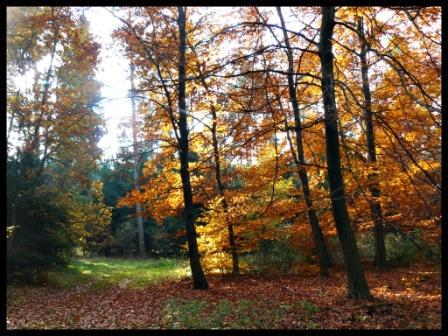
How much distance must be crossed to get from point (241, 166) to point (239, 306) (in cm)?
721

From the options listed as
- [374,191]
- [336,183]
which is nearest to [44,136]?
[336,183]

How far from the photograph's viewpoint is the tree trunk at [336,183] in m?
8.38

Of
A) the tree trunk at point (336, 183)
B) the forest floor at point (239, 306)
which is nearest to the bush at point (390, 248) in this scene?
the forest floor at point (239, 306)

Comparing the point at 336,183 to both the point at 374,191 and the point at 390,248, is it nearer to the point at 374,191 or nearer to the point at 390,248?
the point at 374,191

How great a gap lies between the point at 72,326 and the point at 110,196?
85.3ft

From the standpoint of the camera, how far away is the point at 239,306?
8961mm

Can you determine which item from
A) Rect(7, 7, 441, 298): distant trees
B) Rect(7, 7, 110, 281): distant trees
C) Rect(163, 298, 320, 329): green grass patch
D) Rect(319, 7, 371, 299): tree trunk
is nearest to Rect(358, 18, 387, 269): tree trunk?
Rect(7, 7, 441, 298): distant trees

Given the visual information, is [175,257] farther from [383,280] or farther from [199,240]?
[383,280]

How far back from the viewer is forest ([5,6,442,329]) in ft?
27.3

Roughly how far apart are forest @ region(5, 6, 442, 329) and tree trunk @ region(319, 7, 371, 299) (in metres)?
0.03

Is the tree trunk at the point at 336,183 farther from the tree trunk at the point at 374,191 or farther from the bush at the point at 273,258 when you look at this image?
the bush at the point at 273,258
